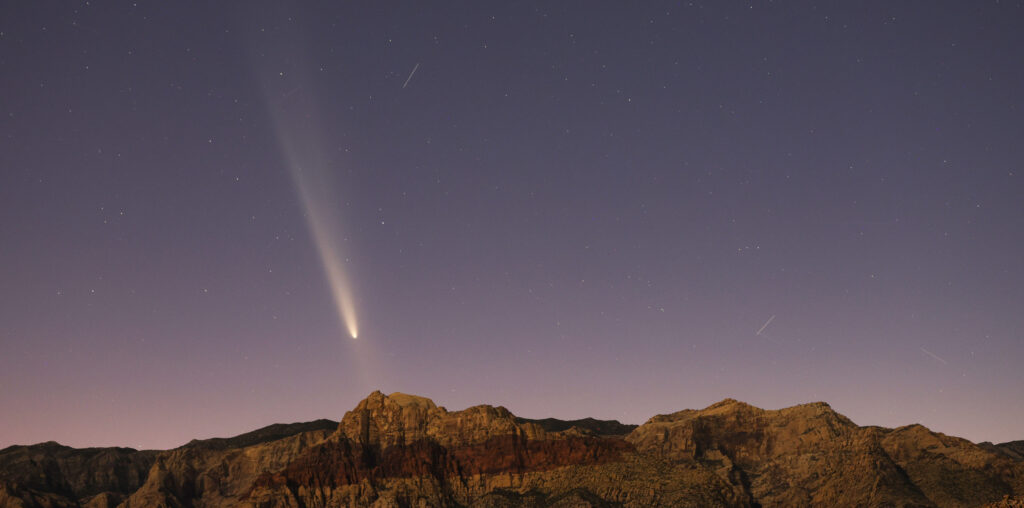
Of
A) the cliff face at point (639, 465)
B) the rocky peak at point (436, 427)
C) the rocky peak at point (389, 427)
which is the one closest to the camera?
the cliff face at point (639, 465)

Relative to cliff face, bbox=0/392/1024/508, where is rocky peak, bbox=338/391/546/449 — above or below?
above

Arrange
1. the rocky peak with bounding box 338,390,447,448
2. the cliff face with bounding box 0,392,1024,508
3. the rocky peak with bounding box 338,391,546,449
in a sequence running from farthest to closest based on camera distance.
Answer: the rocky peak with bounding box 338,390,447,448
the rocky peak with bounding box 338,391,546,449
the cliff face with bounding box 0,392,1024,508

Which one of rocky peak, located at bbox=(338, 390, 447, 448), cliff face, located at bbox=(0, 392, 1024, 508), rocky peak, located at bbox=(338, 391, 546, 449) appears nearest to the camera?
cliff face, located at bbox=(0, 392, 1024, 508)

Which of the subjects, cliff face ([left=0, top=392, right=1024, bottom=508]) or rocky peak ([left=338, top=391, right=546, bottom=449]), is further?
rocky peak ([left=338, top=391, right=546, bottom=449])

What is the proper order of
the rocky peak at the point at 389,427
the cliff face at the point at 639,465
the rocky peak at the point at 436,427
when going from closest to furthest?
the cliff face at the point at 639,465 < the rocky peak at the point at 436,427 < the rocky peak at the point at 389,427

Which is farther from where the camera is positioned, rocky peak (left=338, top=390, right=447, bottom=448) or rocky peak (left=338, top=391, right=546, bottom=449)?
rocky peak (left=338, top=390, right=447, bottom=448)

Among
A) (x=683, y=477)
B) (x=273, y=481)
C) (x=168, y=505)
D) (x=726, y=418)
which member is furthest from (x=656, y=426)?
(x=168, y=505)

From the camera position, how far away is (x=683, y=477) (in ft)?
540

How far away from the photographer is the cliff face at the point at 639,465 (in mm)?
151875

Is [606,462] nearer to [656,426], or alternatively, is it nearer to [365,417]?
[656,426]

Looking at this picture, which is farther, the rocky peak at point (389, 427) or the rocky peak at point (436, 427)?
the rocky peak at point (389, 427)

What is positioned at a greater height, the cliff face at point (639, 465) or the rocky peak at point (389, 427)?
the rocky peak at point (389, 427)

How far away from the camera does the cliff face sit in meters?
152

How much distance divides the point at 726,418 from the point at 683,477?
35.9 meters
